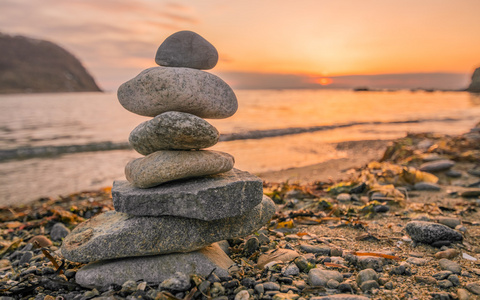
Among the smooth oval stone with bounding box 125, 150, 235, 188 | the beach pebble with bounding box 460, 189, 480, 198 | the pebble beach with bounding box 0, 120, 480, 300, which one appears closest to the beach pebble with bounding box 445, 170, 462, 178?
the pebble beach with bounding box 0, 120, 480, 300

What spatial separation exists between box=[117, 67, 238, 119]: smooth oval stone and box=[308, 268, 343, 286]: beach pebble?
205 cm

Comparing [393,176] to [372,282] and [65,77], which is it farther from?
[65,77]

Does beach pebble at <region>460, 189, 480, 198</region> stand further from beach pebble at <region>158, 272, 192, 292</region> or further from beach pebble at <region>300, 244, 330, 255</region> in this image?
beach pebble at <region>158, 272, 192, 292</region>

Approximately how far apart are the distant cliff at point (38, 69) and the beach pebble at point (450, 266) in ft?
398

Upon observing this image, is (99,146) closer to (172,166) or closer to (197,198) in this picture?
(172,166)

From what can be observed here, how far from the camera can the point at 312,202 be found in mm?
6055

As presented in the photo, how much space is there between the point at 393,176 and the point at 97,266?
6.63 metres

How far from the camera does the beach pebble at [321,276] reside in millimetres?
2879

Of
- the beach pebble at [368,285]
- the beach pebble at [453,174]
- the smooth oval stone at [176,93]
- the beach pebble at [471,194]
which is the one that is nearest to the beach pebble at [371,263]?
the beach pebble at [368,285]

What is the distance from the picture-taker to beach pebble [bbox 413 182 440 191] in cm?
635

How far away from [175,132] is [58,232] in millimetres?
3120

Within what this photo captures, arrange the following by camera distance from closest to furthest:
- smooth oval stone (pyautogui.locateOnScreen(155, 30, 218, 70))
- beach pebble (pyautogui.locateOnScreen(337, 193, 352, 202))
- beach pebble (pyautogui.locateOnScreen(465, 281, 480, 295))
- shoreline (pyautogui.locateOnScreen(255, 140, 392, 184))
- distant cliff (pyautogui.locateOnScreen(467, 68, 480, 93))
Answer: beach pebble (pyautogui.locateOnScreen(465, 281, 480, 295)) < smooth oval stone (pyautogui.locateOnScreen(155, 30, 218, 70)) < distant cliff (pyautogui.locateOnScreen(467, 68, 480, 93)) < beach pebble (pyautogui.locateOnScreen(337, 193, 352, 202)) < shoreline (pyautogui.locateOnScreen(255, 140, 392, 184))

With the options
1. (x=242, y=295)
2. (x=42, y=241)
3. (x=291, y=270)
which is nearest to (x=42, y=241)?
(x=42, y=241)

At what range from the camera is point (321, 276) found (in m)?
2.94
